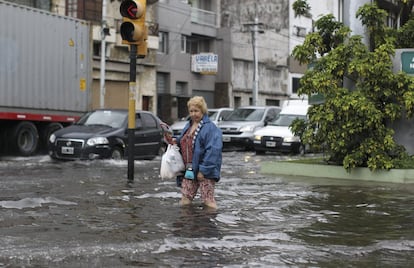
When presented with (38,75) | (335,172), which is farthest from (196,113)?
(38,75)

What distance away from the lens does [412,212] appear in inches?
348

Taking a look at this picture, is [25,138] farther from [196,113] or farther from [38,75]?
[196,113]

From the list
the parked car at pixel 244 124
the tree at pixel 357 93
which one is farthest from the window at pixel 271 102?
the tree at pixel 357 93

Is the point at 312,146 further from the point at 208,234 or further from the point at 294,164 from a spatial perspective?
the point at 208,234

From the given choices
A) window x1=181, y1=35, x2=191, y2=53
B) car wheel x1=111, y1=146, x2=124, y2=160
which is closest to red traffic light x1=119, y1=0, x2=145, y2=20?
car wheel x1=111, y1=146, x2=124, y2=160

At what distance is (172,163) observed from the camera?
26.6 feet

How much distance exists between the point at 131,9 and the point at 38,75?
32.4 ft

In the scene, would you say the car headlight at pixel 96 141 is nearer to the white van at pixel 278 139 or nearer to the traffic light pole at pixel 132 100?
the traffic light pole at pixel 132 100

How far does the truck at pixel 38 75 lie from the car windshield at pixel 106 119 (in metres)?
2.48

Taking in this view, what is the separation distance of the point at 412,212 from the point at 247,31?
38201 mm

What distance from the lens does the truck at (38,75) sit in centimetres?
1928

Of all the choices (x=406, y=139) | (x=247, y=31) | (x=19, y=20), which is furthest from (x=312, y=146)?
(x=247, y=31)

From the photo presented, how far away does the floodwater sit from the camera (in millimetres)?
5977

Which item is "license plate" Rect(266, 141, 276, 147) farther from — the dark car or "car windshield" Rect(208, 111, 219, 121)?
"car windshield" Rect(208, 111, 219, 121)
